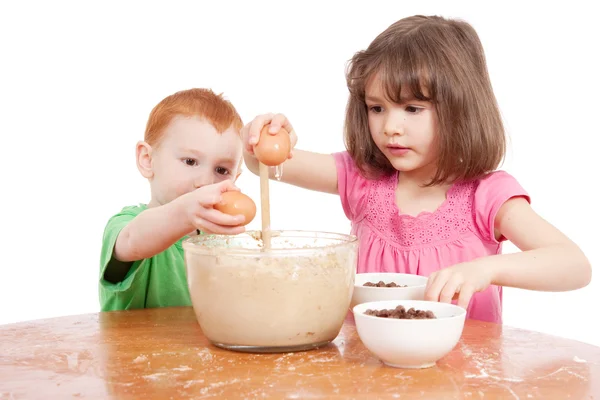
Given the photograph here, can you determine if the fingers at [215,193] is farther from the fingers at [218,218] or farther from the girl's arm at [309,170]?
the girl's arm at [309,170]

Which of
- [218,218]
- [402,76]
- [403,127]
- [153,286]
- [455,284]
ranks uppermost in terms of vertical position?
[402,76]

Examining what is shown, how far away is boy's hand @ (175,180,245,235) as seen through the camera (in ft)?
3.64

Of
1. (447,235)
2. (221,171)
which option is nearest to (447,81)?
(447,235)

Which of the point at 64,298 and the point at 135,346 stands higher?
the point at 135,346

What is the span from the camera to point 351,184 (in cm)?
188

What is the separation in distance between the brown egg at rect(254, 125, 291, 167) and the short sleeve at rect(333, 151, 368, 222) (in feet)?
2.36

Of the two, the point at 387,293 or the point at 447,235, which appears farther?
the point at 447,235

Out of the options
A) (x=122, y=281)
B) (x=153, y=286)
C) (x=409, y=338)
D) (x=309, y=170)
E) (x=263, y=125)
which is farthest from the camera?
(x=309, y=170)

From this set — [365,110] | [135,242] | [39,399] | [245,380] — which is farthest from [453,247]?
[39,399]

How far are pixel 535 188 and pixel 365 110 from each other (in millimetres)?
1239

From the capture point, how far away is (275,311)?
1.06m

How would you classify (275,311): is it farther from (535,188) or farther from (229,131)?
(535,188)

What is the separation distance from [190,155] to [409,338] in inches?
33.0

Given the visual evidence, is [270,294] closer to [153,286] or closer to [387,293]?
[387,293]
